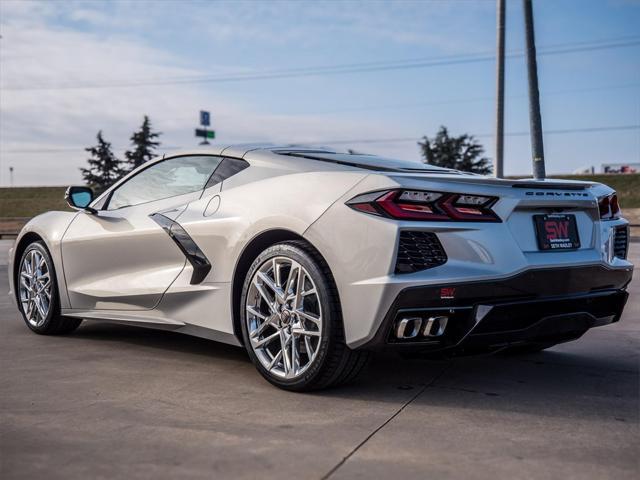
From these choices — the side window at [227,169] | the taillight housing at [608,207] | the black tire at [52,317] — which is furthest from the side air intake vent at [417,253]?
the black tire at [52,317]

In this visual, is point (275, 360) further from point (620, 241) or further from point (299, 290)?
point (620, 241)

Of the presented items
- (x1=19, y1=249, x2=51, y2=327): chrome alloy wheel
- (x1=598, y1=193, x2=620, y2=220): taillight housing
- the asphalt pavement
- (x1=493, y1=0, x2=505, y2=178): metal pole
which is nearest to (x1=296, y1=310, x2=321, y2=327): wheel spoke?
the asphalt pavement

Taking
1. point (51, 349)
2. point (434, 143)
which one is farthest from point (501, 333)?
point (434, 143)

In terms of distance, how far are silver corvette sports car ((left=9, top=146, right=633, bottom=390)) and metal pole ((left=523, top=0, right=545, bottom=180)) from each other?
11121 millimetres

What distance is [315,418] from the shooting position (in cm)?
368

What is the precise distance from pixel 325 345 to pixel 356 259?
1.48 ft

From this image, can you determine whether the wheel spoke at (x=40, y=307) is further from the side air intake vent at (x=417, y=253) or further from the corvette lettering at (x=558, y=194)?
the corvette lettering at (x=558, y=194)

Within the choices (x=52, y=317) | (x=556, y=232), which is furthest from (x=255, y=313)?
(x=52, y=317)

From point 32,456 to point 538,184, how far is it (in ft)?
8.71

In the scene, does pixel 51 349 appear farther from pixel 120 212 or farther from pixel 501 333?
pixel 501 333

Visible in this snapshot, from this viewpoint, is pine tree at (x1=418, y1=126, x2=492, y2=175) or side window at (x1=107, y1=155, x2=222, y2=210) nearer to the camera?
side window at (x1=107, y1=155, x2=222, y2=210)

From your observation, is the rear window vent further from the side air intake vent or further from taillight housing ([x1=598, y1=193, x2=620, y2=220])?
the side air intake vent

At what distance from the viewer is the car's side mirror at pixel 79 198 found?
5.87m

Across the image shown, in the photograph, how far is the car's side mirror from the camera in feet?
19.3
